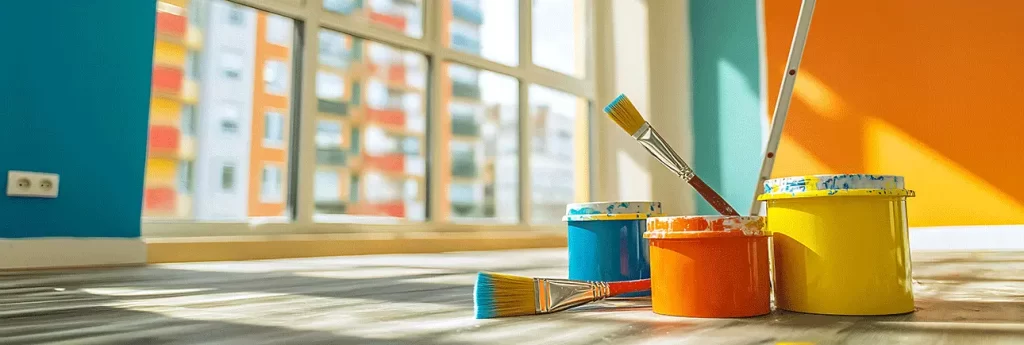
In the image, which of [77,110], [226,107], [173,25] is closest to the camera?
[77,110]

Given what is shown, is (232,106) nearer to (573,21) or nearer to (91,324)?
(573,21)

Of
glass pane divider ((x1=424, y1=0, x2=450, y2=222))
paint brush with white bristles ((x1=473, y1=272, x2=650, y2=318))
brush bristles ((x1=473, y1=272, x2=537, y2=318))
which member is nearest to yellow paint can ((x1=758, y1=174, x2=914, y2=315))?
paint brush with white bristles ((x1=473, y1=272, x2=650, y2=318))

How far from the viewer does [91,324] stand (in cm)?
84

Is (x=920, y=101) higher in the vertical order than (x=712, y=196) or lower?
higher

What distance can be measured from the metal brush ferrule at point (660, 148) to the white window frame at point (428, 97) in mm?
2282

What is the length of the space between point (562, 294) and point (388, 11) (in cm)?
367

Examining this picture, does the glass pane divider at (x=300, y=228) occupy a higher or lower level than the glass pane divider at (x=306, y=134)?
lower

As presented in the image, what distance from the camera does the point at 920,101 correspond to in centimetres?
398

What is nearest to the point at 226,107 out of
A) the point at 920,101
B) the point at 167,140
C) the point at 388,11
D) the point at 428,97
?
the point at 167,140

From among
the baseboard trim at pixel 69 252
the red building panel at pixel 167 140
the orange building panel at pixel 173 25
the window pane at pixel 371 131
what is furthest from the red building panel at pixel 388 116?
the baseboard trim at pixel 69 252

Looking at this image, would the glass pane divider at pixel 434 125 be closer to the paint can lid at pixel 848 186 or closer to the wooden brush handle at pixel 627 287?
the wooden brush handle at pixel 627 287

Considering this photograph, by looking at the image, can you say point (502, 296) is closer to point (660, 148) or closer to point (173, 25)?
point (660, 148)

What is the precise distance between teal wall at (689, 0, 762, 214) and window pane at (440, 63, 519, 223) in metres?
1.35

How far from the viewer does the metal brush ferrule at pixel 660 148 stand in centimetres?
90
